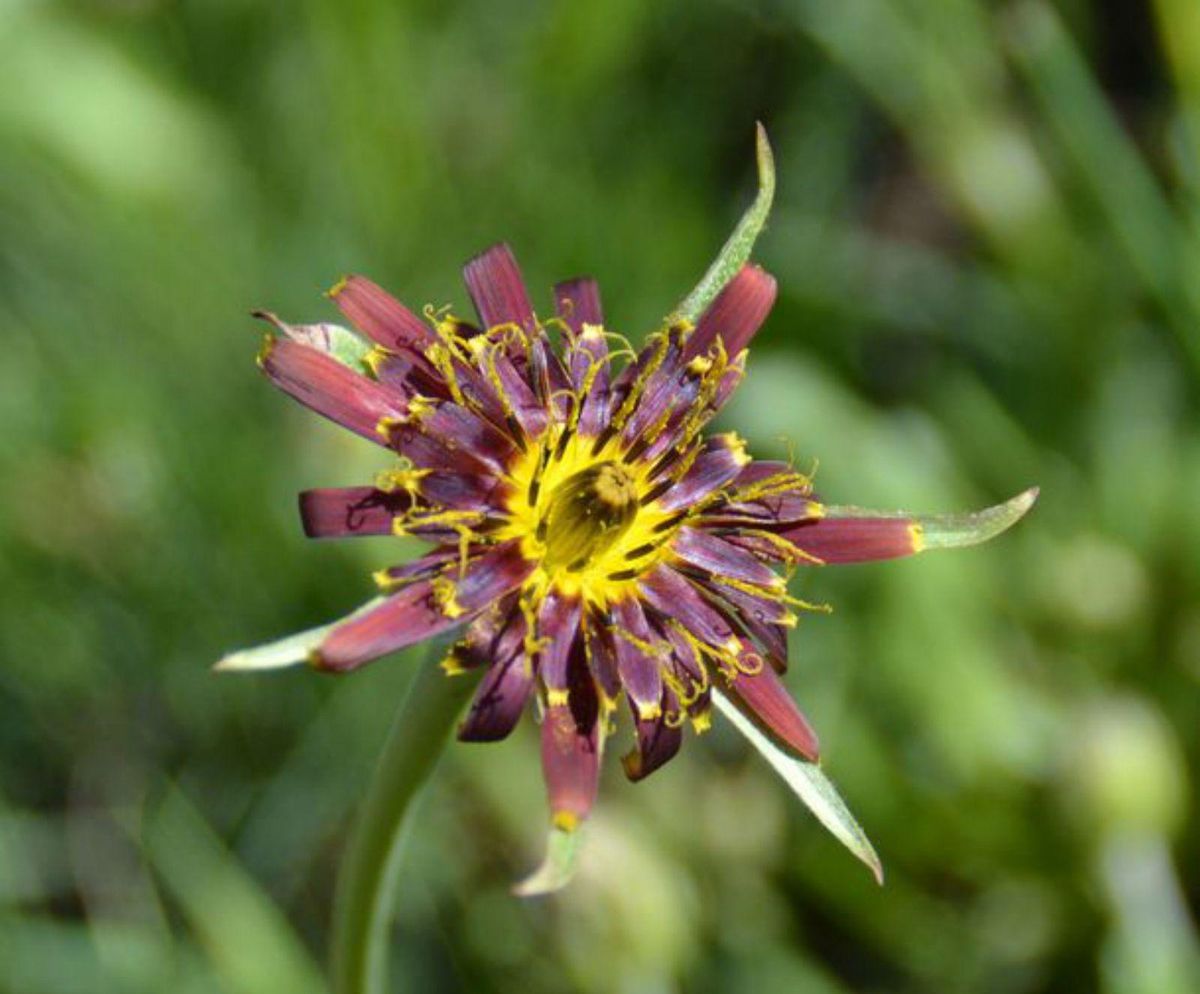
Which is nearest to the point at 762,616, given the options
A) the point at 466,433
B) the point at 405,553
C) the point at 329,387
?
the point at 466,433

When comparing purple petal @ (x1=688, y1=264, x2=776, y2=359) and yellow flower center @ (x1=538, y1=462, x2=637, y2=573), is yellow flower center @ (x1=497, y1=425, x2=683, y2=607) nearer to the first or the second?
yellow flower center @ (x1=538, y1=462, x2=637, y2=573)

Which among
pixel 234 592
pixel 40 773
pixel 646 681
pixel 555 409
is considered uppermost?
pixel 555 409

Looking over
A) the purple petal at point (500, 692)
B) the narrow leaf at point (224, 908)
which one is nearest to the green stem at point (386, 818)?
the purple petal at point (500, 692)

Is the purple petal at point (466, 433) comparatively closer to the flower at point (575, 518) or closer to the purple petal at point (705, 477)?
the flower at point (575, 518)

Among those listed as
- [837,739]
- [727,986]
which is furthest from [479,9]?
[727,986]

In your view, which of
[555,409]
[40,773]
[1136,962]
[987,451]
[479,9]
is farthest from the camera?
[479,9]

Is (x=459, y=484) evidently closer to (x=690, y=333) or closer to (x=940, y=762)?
(x=690, y=333)
